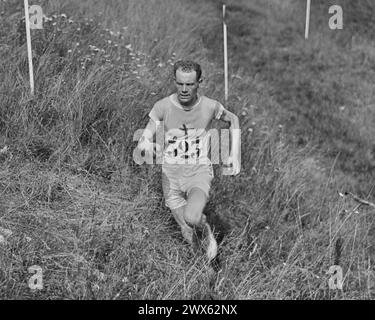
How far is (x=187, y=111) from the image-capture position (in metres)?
3.84

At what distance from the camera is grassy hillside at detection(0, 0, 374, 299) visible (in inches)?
143

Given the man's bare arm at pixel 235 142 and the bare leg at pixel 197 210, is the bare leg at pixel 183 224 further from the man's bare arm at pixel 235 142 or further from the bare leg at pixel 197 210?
the man's bare arm at pixel 235 142

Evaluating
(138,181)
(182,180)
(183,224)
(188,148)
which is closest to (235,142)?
(188,148)

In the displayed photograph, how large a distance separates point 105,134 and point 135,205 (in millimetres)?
891

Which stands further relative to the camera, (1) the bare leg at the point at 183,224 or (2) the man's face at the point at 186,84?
(1) the bare leg at the point at 183,224

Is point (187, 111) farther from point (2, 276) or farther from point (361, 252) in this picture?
point (361, 252)

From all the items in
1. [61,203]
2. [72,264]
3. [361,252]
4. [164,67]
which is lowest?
[361,252]

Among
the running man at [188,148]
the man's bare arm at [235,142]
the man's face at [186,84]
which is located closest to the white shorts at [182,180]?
the running man at [188,148]

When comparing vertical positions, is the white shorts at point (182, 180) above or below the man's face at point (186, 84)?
below

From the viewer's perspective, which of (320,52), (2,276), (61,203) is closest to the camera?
(2,276)

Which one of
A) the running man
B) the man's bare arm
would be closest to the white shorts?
the running man

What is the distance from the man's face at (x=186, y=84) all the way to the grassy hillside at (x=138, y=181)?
3.14 ft

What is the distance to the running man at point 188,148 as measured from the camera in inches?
149
